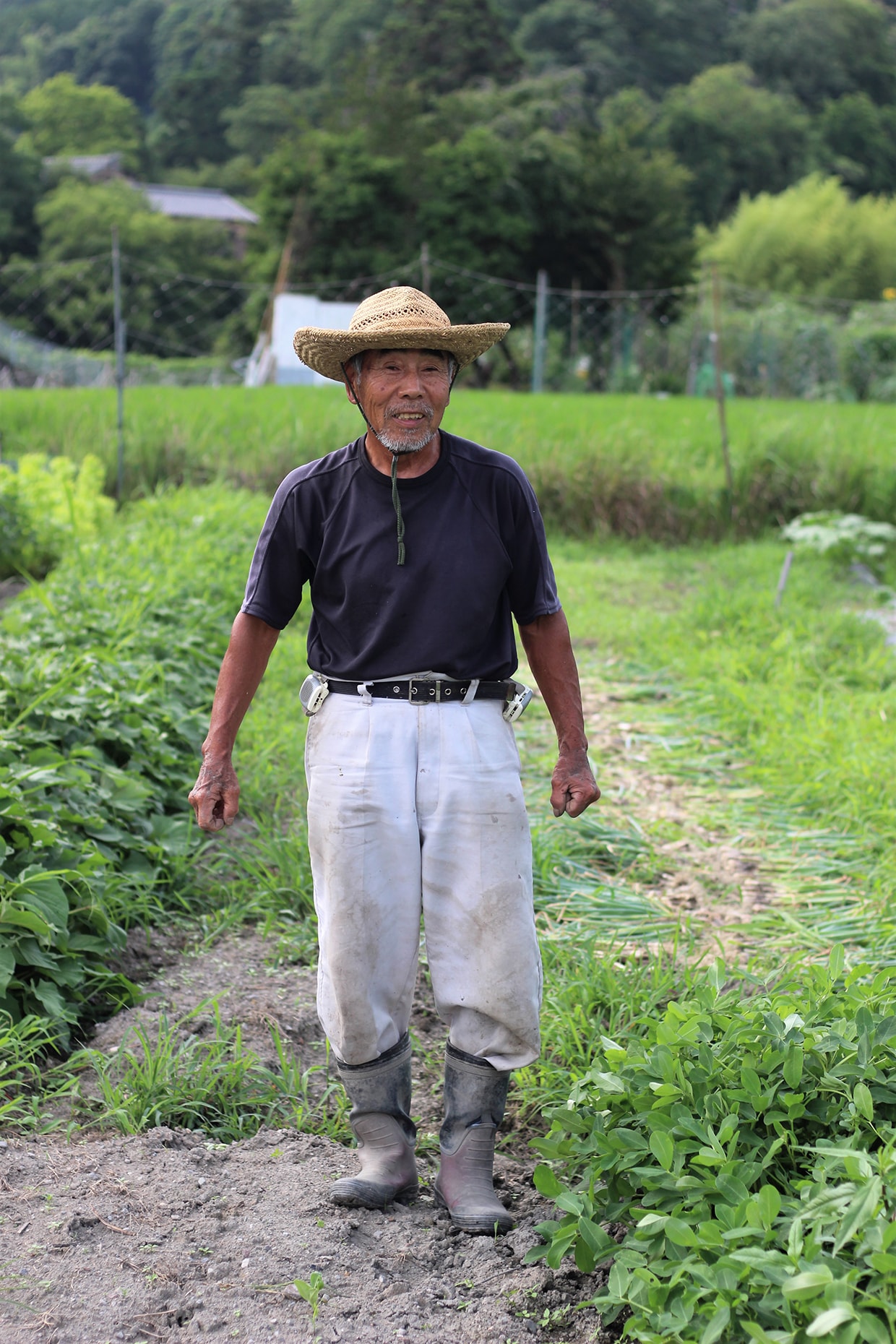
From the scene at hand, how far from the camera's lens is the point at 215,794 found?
2594 mm

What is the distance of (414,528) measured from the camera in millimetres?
2541

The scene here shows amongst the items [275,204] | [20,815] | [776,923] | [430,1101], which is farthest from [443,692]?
[275,204]

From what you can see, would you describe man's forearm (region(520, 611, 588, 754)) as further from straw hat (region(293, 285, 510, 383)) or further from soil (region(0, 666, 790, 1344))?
soil (region(0, 666, 790, 1344))

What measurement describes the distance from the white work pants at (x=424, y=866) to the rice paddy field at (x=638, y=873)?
0.26 meters

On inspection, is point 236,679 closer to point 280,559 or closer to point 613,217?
point 280,559

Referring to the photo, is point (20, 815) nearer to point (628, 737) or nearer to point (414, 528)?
point (414, 528)

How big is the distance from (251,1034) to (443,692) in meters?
1.26

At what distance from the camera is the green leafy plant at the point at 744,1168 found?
70.9 inches

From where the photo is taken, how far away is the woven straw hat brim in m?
2.49

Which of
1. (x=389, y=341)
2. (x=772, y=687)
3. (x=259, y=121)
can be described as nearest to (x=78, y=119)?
(x=259, y=121)

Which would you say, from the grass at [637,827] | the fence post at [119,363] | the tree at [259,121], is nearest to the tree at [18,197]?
the tree at [259,121]

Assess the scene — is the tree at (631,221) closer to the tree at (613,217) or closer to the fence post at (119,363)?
the tree at (613,217)

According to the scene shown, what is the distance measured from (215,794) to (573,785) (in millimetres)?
733

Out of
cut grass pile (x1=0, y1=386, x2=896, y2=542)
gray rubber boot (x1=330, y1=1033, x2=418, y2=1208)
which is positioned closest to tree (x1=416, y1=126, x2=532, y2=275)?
cut grass pile (x1=0, y1=386, x2=896, y2=542)
